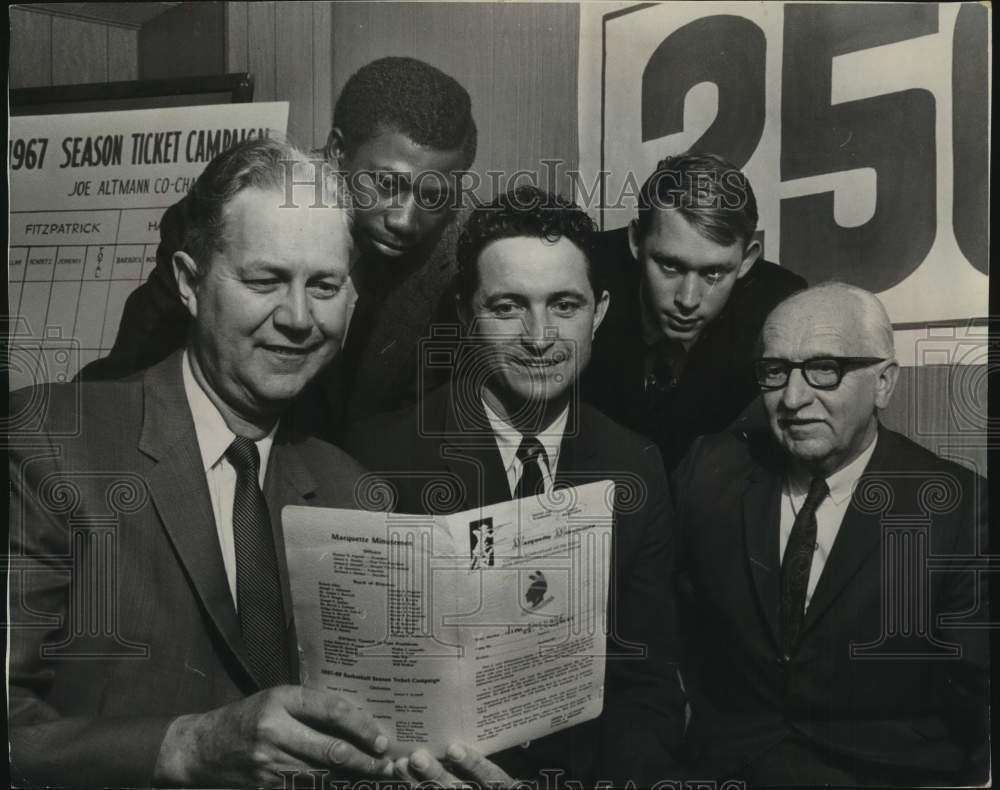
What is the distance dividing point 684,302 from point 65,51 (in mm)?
1546

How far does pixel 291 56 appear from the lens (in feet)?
7.45

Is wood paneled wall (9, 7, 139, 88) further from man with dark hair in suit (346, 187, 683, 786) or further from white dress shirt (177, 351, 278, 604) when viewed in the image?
man with dark hair in suit (346, 187, 683, 786)

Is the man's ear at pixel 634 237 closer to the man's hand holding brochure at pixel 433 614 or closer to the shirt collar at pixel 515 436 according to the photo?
the shirt collar at pixel 515 436

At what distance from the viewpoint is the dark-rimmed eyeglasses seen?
221cm

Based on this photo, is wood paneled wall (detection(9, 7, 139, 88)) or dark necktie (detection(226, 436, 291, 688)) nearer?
dark necktie (detection(226, 436, 291, 688))

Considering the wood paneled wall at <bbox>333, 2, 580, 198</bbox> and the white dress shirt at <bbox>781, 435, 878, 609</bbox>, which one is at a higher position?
the wood paneled wall at <bbox>333, 2, 580, 198</bbox>

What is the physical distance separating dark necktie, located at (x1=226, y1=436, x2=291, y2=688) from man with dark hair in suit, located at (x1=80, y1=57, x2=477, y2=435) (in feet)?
0.68

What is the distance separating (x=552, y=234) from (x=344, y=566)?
0.86 metres

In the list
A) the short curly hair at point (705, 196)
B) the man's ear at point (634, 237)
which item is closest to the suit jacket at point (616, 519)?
the man's ear at point (634, 237)

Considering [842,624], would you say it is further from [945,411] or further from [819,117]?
[819,117]

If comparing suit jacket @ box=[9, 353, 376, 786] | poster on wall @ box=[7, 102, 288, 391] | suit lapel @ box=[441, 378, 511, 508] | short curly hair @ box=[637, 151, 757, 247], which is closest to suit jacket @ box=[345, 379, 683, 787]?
suit lapel @ box=[441, 378, 511, 508]

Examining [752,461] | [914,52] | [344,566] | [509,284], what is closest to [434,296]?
[509,284]

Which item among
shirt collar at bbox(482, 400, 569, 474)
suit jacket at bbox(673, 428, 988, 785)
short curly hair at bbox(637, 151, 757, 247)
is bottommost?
suit jacket at bbox(673, 428, 988, 785)

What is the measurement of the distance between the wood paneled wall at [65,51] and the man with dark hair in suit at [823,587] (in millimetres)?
1611
